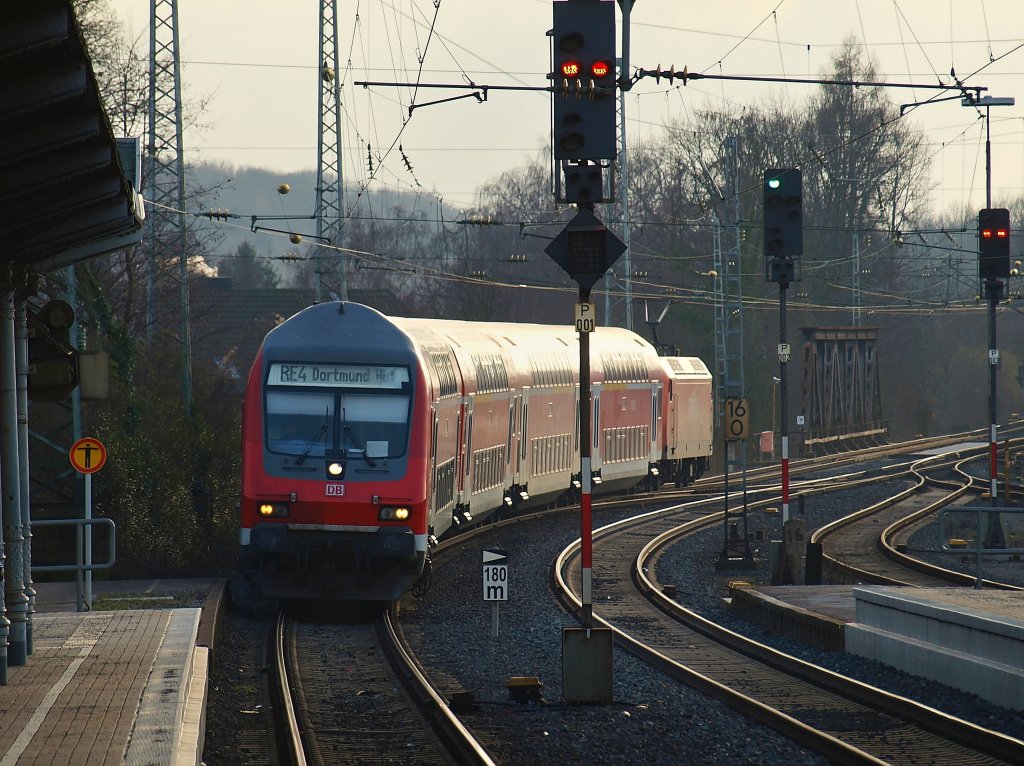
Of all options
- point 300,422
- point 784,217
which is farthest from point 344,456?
point 784,217

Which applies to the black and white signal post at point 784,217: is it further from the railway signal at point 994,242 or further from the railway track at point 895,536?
the railway signal at point 994,242

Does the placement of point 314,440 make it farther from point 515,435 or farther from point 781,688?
point 515,435

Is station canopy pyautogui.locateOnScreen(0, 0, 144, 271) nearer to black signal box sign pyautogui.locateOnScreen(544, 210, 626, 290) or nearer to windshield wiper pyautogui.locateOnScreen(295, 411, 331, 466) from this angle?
black signal box sign pyautogui.locateOnScreen(544, 210, 626, 290)

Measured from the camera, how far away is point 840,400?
194 ft

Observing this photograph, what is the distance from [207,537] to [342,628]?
27.5 ft

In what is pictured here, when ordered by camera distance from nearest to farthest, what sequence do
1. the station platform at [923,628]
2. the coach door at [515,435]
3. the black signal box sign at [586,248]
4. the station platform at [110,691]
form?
the station platform at [110,691]
the station platform at [923,628]
the black signal box sign at [586,248]
the coach door at [515,435]

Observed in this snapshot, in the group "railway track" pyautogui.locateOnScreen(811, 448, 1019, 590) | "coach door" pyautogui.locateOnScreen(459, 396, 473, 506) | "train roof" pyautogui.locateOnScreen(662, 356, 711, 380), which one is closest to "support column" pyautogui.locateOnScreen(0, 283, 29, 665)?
"coach door" pyautogui.locateOnScreen(459, 396, 473, 506)

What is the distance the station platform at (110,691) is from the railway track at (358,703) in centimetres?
73

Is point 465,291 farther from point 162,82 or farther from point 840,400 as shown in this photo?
point 162,82

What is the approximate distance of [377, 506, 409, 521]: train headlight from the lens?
1616 cm

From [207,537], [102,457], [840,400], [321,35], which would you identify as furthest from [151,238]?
[840,400]

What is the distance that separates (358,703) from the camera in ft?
39.0

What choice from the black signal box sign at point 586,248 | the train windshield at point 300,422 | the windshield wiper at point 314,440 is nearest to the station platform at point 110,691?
the windshield wiper at point 314,440

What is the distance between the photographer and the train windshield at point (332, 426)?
53.5 feet
